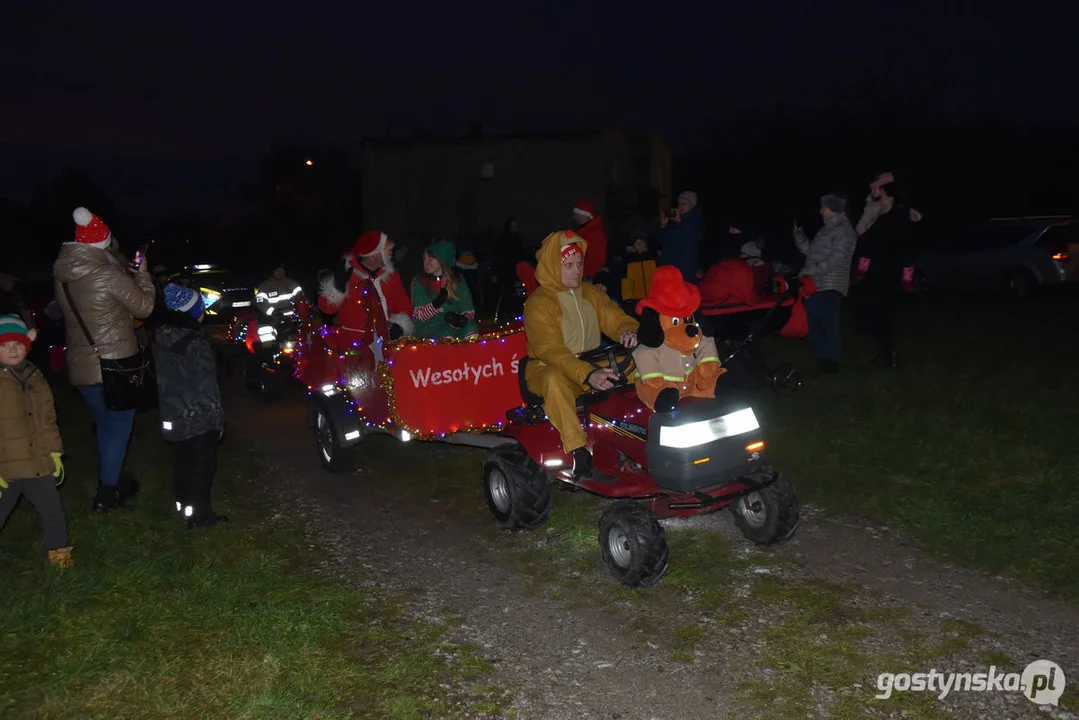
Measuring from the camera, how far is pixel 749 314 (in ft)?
31.4

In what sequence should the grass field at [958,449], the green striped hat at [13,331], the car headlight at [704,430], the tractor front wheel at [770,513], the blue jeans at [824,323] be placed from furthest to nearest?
the blue jeans at [824,323]
the grass field at [958,449]
the tractor front wheel at [770,513]
the green striped hat at [13,331]
the car headlight at [704,430]

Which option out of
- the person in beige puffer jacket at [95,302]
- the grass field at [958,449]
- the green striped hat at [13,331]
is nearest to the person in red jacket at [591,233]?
the grass field at [958,449]

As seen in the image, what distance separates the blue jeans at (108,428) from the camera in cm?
671

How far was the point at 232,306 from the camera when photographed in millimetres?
15188

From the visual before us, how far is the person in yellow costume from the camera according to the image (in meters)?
5.77

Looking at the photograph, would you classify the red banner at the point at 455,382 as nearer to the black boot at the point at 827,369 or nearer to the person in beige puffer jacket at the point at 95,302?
the person in beige puffer jacket at the point at 95,302

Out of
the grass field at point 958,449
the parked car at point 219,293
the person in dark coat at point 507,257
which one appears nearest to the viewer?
the grass field at point 958,449

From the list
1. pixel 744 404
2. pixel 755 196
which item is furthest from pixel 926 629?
pixel 755 196

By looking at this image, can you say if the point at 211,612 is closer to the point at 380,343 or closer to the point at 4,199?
the point at 380,343

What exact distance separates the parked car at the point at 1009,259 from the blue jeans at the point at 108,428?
62.8 ft

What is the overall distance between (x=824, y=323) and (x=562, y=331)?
5461mm

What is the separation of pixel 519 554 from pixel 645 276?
754cm

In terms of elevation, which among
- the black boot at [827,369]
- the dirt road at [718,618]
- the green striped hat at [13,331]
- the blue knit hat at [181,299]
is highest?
the blue knit hat at [181,299]

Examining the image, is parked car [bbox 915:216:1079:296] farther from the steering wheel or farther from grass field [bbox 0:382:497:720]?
grass field [bbox 0:382:497:720]
